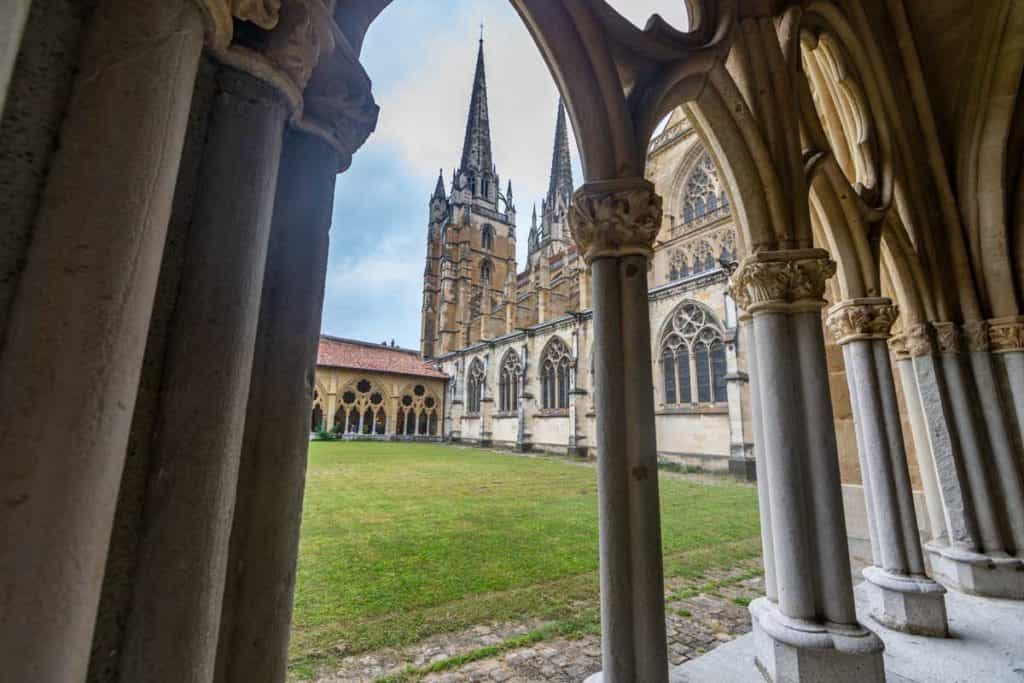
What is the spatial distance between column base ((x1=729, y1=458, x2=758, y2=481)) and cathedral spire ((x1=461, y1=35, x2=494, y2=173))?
31357 mm

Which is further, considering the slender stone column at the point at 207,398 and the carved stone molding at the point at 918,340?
the carved stone molding at the point at 918,340

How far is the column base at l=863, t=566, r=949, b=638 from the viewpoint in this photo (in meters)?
2.84

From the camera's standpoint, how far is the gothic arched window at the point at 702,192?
16.4 metres

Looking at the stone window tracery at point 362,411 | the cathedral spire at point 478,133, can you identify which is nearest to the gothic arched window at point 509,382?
the stone window tracery at point 362,411

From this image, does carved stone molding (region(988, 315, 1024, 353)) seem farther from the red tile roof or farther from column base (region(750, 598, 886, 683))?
the red tile roof

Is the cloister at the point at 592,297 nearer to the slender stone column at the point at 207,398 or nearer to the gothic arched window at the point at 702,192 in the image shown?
the slender stone column at the point at 207,398

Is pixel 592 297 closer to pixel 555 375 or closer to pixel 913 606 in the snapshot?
pixel 913 606

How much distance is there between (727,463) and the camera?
12367mm

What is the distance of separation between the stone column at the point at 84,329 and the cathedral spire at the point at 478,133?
37930 millimetres

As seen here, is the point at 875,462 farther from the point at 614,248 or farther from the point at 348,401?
the point at 348,401

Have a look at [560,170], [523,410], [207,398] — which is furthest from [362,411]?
[207,398]

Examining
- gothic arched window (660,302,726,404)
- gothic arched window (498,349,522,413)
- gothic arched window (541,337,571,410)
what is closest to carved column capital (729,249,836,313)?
gothic arched window (660,302,726,404)

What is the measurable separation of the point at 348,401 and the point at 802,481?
959 inches

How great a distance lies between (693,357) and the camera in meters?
14.1
